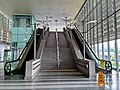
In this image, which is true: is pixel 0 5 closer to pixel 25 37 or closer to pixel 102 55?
pixel 25 37

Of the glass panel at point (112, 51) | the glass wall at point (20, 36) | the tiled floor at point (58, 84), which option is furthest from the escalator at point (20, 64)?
the glass wall at point (20, 36)

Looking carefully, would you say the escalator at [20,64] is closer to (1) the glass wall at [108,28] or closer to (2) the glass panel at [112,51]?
(1) the glass wall at [108,28]

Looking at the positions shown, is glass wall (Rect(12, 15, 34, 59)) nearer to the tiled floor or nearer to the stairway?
the stairway

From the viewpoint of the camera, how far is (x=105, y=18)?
13000 millimetres

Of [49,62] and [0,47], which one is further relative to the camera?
[0,47]

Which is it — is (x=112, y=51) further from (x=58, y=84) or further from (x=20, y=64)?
(x=58, y=84)

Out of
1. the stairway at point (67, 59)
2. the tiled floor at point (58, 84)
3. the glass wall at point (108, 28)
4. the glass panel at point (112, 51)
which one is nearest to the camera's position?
the tiled floor at point (58, 84)

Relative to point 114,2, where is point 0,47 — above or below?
below

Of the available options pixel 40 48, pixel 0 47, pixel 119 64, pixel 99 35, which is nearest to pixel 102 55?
pixel 99 35

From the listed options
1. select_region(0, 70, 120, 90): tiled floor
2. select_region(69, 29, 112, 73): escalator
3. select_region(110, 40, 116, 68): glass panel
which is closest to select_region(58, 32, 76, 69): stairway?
select_region(69, 29, 112, 73): escalator

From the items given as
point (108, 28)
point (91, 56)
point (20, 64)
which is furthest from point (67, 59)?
point (108, 28)

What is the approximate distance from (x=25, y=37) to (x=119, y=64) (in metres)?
15.5

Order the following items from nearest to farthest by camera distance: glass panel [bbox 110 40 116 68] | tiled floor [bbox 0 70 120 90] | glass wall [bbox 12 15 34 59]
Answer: tiled floor [bbox 0 70 120 90] → glass panel [bbox 110 40 116 68] → glass wall [bbox 12 15 34 59]

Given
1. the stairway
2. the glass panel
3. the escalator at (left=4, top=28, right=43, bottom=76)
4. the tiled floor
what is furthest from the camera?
the stairway
